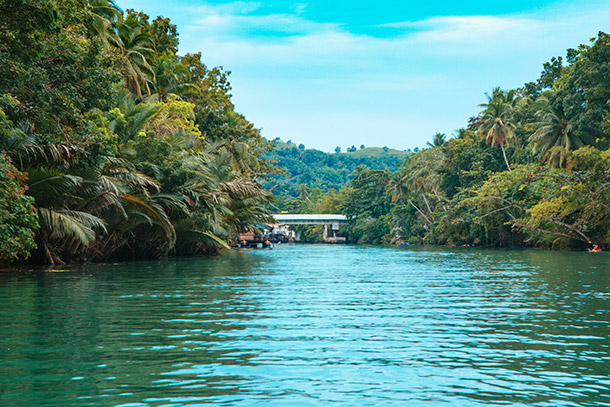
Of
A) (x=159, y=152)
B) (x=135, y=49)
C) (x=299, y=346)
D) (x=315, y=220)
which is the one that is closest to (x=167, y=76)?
(x=135, y=49)

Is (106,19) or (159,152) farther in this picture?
(106,19)

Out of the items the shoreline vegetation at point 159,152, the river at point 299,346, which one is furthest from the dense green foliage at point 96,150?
the river at point 299,346

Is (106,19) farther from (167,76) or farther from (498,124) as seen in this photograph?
(498,124)

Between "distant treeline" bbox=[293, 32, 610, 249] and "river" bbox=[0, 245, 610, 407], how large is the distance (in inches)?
1381

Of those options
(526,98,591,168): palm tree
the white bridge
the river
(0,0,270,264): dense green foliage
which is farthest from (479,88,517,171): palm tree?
the white bridge

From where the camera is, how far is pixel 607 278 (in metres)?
23.0

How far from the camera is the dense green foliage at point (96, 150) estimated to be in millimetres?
16969

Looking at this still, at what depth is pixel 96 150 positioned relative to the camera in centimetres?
2233

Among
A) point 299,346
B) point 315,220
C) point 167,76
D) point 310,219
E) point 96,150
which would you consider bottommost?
point 299,346

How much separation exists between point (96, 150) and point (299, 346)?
14638mm

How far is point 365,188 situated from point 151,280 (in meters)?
104

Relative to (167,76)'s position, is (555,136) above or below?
below

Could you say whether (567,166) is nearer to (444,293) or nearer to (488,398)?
(444,293)

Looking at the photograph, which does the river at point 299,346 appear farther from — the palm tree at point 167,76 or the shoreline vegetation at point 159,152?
the palm tree at point 167,76
